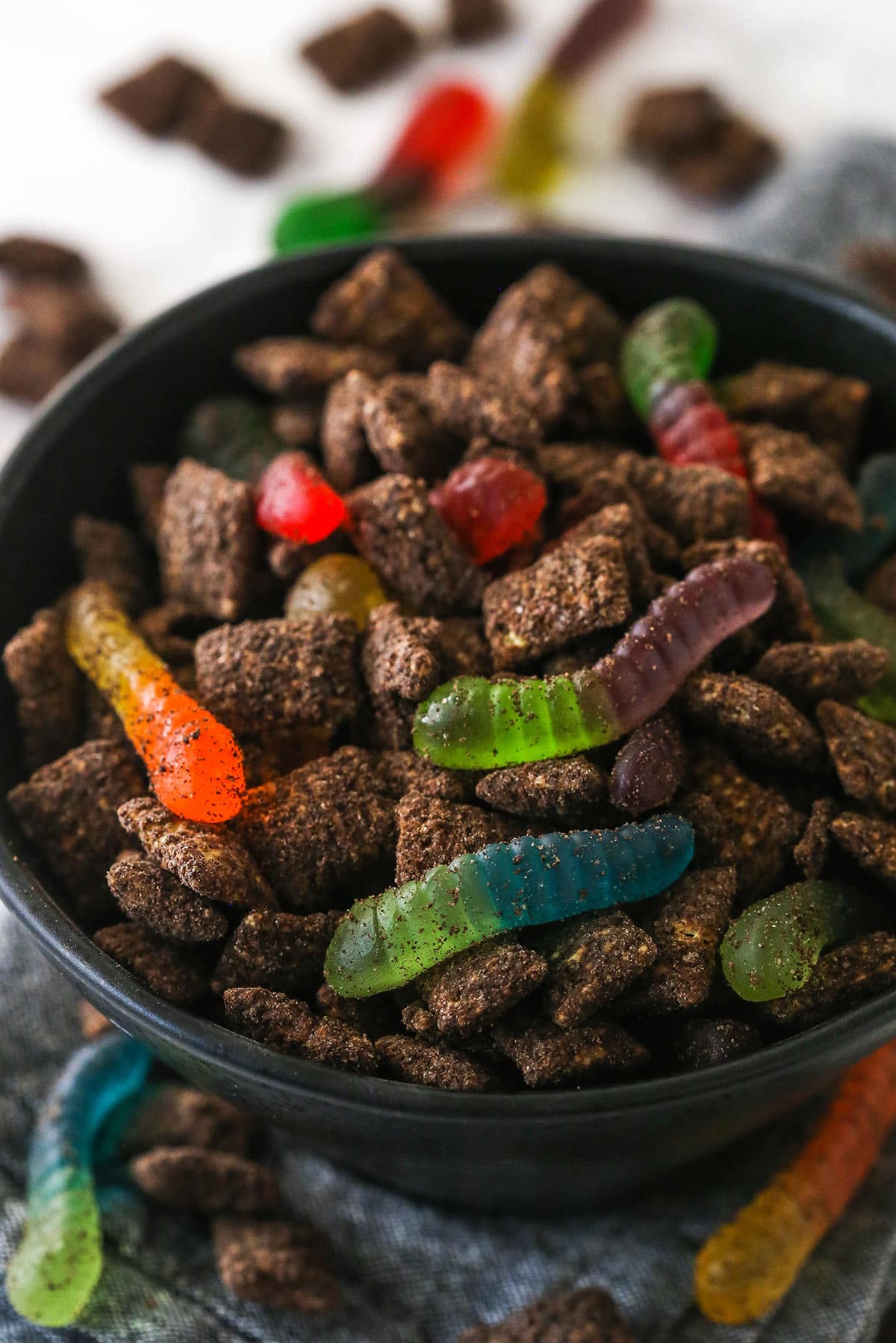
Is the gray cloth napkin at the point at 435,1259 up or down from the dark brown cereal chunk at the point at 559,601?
down

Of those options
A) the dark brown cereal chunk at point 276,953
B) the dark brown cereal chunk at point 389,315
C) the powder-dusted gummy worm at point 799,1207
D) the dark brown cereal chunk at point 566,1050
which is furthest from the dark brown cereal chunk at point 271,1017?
the dark brown cereal chunk at point 389,315

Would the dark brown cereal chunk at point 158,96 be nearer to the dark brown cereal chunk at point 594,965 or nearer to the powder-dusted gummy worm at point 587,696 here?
the powder-dusted gummy worm at point 587,696

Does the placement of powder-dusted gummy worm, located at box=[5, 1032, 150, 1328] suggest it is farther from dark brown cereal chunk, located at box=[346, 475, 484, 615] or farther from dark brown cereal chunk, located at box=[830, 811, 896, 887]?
dark brown cereal chunk, located at box=[830, 811, 896, 887]

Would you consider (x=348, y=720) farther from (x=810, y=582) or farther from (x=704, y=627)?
(x=810, y=582)

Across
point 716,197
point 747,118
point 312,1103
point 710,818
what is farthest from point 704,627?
point 747,118

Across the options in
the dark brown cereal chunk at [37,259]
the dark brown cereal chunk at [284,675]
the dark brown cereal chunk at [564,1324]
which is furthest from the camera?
the dark brown cereal chunk at [37,259]

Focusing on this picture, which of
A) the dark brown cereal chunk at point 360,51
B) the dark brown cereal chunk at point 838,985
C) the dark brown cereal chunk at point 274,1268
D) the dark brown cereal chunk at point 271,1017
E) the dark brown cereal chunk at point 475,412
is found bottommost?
the dark brown cereal chunk at point 274,1268

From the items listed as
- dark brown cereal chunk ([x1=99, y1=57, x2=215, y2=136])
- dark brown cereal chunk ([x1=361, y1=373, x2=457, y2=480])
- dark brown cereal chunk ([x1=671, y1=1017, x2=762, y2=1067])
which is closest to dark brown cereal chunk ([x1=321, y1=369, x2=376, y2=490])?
dark brown cereal chunk ([x1=361, y1=373, x2=457, y2=480])
